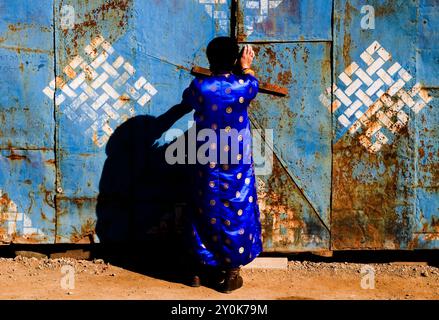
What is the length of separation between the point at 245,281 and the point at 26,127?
186 centimetres

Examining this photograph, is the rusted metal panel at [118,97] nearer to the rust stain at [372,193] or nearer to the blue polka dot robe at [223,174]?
the blue polka dot robe at [223,174]

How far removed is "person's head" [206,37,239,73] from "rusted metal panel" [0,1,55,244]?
1216 mm

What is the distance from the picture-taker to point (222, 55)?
13.2ft

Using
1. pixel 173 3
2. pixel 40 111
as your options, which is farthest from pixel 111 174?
pixel 173 3

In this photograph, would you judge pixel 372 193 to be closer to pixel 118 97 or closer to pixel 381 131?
pixel 381 131

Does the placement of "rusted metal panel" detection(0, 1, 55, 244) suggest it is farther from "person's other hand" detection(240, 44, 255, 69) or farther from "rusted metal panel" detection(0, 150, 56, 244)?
"person's other hand" detection(240, 44, 255, 69)

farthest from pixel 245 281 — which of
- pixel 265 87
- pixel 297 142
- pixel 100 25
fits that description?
pixel 100 25

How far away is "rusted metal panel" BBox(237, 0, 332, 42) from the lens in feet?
14.6

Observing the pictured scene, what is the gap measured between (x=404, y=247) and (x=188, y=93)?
1915 millimetres

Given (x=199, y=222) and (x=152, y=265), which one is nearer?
(x=199, y=222)

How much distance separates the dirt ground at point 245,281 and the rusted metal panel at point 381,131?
21 centimetres

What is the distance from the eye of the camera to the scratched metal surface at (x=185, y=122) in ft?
14.7

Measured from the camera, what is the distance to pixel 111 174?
15.1 feet

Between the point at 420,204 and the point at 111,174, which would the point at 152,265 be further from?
the point at 420,204
